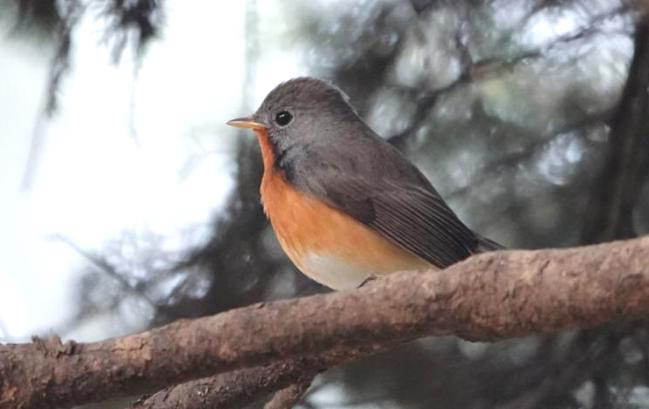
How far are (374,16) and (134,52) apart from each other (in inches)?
30.4

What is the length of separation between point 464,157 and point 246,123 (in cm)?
68

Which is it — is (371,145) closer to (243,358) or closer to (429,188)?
(429,188)

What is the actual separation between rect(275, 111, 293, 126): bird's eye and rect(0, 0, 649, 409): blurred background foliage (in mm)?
255

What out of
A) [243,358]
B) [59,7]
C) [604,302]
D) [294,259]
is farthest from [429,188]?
[604,302]

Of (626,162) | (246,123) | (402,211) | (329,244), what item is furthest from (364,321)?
(246,123)

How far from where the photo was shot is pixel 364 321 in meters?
2.27

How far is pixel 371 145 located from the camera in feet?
13.0

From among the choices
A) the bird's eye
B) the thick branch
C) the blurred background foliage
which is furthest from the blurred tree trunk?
the thick branch

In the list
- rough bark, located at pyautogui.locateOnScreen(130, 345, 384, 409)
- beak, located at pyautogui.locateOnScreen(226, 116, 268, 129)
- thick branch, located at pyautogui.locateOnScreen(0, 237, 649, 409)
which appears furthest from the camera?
beak, located at pyautogui.locateOnScreen(226, 116, 268, 129)

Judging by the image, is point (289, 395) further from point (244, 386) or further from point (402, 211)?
point (402, 211)

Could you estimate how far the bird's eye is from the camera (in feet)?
13.3

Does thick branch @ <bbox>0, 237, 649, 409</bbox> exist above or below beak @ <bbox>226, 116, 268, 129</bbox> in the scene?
below

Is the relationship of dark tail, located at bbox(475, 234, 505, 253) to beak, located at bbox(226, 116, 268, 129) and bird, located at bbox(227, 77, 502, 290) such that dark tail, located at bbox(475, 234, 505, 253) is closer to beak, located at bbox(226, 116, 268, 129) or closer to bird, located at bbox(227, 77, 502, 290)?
bird, located at bbox(227, 77, 502, 290)

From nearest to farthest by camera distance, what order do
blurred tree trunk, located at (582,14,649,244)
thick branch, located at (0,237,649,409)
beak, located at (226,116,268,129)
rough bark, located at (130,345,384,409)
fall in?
1. thick branch, located at (0,237,649,409)
2. rough bark, located at (130,345,384,409)
3. blurred tree trunk, located at (582,14,649,244)
4. beak, located at (226,116,268,129)
